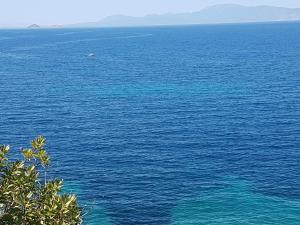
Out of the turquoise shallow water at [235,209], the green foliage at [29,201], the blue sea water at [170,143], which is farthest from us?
the blue sea water at [170,143]

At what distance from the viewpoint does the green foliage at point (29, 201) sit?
24.1m

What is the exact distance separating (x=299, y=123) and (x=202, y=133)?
24.0 metres

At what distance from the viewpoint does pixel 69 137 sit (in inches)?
4126

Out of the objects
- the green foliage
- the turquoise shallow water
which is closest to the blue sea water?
the turquoise shallow water

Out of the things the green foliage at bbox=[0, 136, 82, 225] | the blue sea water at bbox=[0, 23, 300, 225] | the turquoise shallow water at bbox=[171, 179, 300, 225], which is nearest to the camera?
the green foliage at bbox=[0, 136, 82, 225]

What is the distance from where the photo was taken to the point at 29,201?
82.2 feet

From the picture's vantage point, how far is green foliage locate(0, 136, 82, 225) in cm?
2406

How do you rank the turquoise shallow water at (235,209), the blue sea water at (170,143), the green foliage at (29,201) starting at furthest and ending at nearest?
the blue sea water at (170,143)
the turquoise shallow water at (235,209)
the green foliage at (29,201)

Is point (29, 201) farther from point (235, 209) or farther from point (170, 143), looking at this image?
point (170, 143)

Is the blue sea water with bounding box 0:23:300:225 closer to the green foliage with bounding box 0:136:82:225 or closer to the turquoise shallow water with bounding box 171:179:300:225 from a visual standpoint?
the turquoise shallow water with bounding box 171:179:300:225

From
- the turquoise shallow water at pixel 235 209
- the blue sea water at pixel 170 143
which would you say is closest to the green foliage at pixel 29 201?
the blue sea water at pixel 170 143

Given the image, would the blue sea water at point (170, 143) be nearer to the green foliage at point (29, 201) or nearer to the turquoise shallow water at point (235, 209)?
the turquoise shallow water at point (235, 209)

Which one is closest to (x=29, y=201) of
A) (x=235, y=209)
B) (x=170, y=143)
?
(x=235, y=209)

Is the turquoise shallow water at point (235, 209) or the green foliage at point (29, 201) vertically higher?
the green foliage at point (29, 201)
